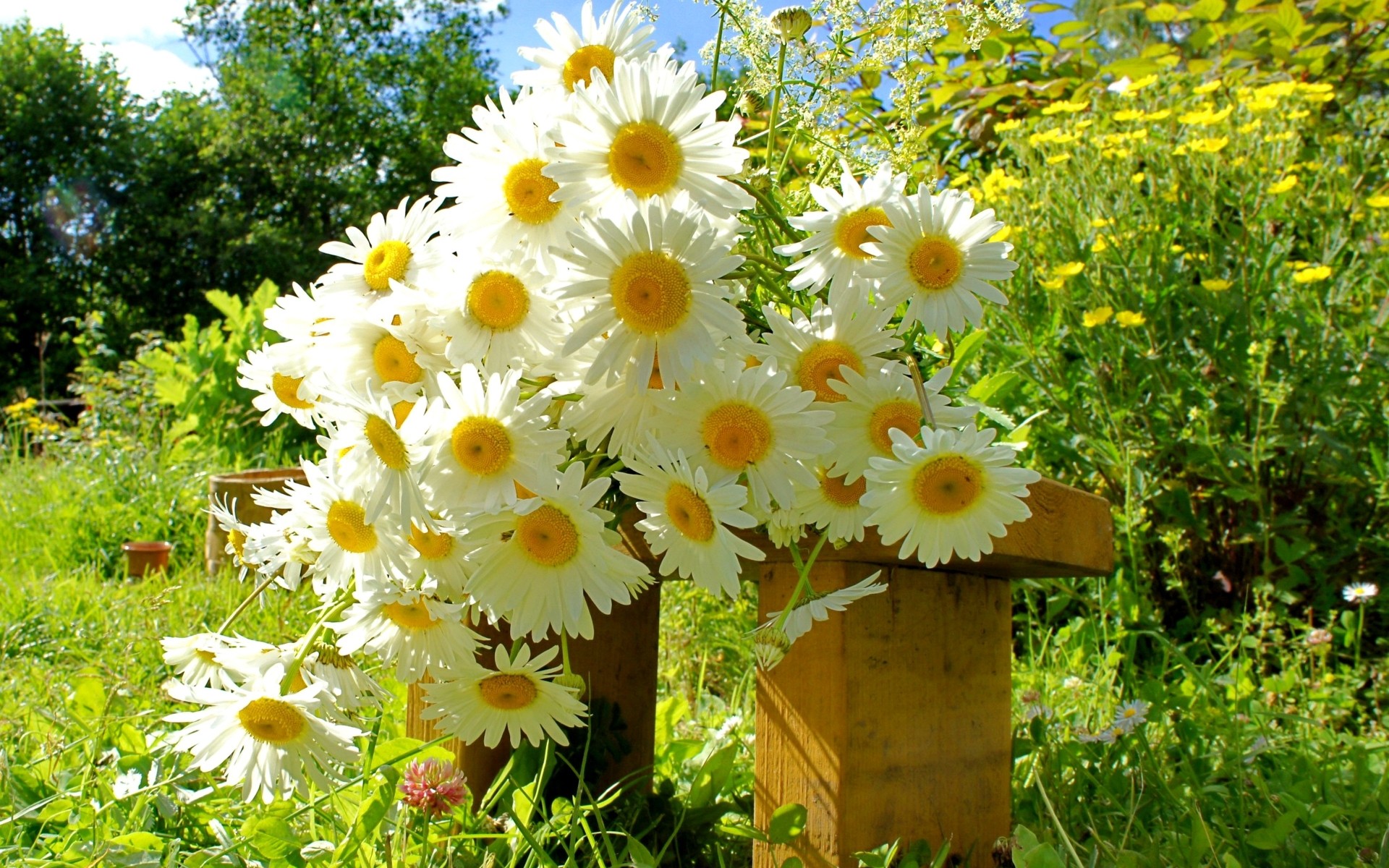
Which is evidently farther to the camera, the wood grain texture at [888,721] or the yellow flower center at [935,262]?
the wood grain texture at [888,721]

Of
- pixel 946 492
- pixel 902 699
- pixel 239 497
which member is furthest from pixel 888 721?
pixel 239 497

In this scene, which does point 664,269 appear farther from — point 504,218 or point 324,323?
point 324,323

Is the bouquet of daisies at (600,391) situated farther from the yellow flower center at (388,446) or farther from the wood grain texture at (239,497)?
the wood grain texture at (239,497)

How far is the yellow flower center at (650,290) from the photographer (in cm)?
80

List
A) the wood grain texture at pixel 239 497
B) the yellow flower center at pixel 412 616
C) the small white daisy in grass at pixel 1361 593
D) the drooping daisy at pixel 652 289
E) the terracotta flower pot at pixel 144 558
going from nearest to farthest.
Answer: the drooping daisy at pixel 652 289
the yellow flower center at pixel 412 616
the small white daisy in grass at pixel 1361 593
the wood grain texture at pixel 239 497
the terracotta flower pot at pixel 144 558

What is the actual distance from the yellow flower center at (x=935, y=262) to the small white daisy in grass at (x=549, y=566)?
0.31 m

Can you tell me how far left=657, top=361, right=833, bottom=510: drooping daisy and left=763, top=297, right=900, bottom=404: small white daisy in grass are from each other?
2.6 inches

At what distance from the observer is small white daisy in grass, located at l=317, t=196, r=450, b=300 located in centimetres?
101

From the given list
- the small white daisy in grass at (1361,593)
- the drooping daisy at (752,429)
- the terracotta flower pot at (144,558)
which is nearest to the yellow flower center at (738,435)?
the drooping daisy at (752,429)

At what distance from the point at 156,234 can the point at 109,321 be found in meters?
2.06

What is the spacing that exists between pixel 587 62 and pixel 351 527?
0.50m

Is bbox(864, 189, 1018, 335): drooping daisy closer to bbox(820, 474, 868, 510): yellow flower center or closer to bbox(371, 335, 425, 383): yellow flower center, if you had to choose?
bbox(820, 474, 868, 510): yellow flower center

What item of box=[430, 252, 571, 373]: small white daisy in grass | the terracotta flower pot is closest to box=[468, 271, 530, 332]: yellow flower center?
box=[430, 252, 571, 373]: small white daisy in grass

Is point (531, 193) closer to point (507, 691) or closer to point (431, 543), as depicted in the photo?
point (431, 543)
